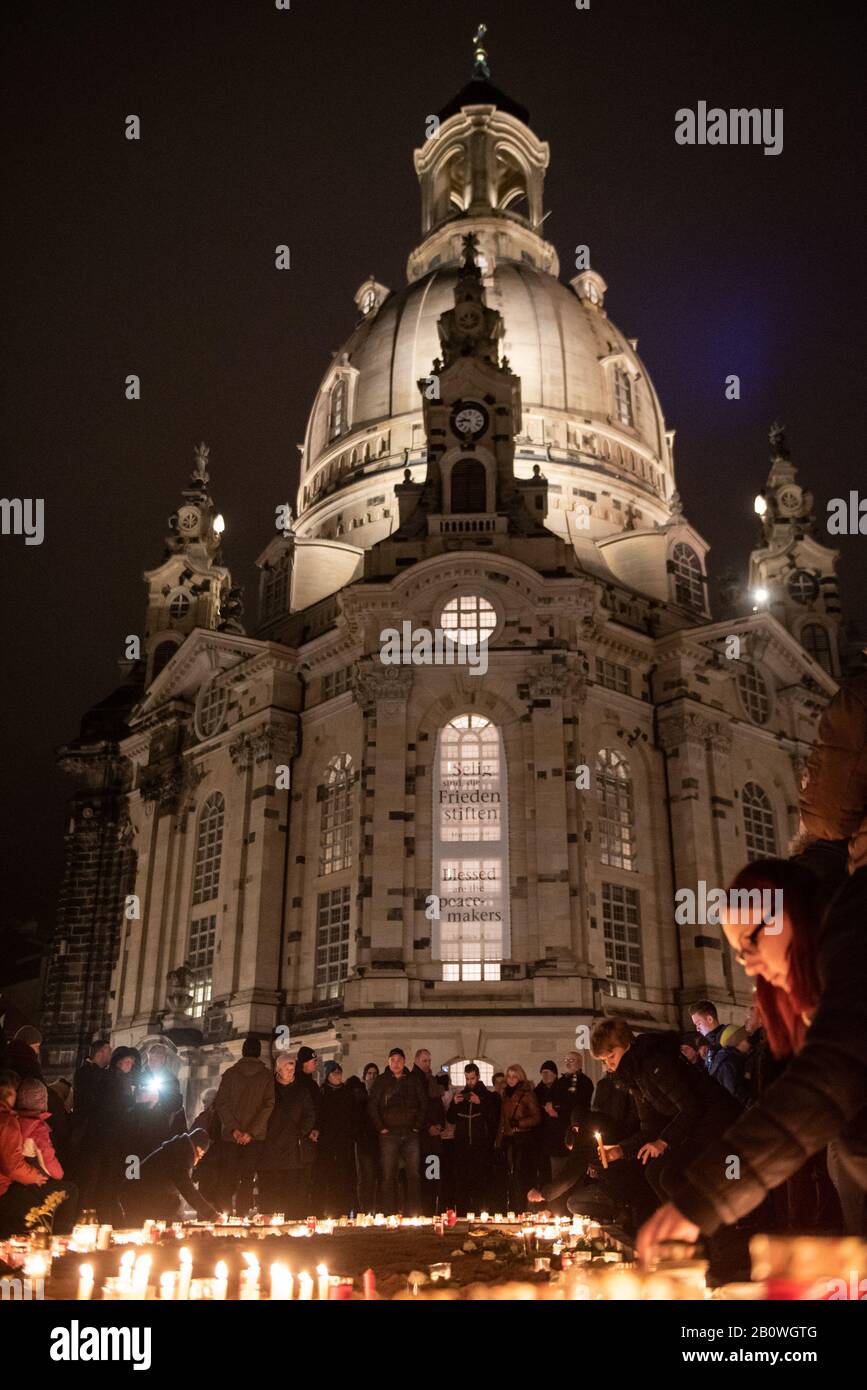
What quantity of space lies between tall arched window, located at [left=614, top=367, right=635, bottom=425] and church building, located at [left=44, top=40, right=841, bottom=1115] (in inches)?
11.2

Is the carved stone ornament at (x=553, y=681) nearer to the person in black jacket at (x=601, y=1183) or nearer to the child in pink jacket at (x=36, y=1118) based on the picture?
the person in black jacket at (x=601, y=1183)

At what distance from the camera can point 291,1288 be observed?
18.6 ft

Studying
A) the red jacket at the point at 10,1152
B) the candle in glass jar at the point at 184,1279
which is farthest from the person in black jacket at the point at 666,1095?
the red jacket at the point at 10,1152

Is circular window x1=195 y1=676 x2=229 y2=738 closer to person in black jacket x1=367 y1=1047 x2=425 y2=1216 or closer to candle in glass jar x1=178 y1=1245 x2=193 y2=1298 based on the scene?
person in black jacket x1=367 y1=1047 x2=425 y2=1216

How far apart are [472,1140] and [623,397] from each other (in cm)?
3939

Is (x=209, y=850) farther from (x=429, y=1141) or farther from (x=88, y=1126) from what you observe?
(x=88, y=1126)

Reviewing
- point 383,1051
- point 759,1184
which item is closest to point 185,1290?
point 759,1184

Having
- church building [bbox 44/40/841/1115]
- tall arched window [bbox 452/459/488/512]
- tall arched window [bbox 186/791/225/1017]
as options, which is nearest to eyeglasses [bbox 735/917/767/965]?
church building [bbox 44/40/841/1115]

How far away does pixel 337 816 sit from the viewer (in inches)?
1480

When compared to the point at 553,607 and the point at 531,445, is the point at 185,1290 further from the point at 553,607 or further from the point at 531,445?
the point at 531,445

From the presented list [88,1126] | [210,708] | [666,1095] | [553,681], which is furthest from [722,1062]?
[210,708]

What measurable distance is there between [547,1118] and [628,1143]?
7.74 metres

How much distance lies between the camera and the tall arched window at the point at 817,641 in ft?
164

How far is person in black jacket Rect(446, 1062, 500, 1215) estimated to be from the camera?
19.1m
